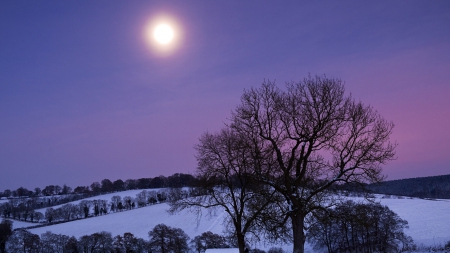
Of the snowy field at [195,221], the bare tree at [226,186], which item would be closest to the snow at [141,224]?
the snowy field at [195,221]

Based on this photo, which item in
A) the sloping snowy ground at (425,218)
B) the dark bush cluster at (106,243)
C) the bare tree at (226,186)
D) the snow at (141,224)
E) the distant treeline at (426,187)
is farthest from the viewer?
the distant treeline at (426,187)

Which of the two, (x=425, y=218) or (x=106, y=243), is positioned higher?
(x=425, y=218)

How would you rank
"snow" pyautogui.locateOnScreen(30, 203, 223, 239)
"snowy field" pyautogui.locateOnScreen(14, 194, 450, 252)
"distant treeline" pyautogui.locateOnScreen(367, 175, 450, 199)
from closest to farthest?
"snowy field" pyautogui.locateOnScreen(14, 194, 450, 252)
"snow" pyautogui.locateOnScreen(30, 203, 223, 239)
"distant treeline" pyautogui.locateOnScreen(367, 175, 450, 199)

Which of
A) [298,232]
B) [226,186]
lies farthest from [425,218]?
[298,232]

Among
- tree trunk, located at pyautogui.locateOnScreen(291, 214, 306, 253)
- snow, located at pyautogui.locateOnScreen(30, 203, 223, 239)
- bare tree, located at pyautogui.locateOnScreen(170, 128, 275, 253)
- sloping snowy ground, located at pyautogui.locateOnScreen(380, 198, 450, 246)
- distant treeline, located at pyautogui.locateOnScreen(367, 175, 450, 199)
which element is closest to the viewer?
tree trunk, located at pyautogui.locateOnScreen(291, 214, 306, 253)

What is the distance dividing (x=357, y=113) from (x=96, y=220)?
11867 cm

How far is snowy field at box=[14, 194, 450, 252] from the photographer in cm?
6756

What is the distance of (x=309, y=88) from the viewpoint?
14.1 m

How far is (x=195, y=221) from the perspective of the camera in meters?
93.1

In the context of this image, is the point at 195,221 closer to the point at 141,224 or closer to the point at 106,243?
the point at 141,224

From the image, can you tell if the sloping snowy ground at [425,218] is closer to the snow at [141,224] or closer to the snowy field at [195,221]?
the snowy field at [195,221]

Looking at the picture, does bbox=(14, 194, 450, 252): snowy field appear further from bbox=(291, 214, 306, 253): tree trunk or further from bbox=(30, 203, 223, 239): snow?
bbox=(291, 214, 306, 253): tree trunk

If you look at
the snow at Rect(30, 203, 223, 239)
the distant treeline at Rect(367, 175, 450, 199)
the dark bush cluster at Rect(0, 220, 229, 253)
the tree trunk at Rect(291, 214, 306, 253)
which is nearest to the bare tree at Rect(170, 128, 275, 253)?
the tree trunk at Rect(291, 214, 306, 253)

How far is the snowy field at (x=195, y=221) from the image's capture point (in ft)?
222
